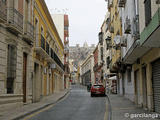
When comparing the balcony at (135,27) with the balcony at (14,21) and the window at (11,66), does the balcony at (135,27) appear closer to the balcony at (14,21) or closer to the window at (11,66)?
the balcony at (14,21)

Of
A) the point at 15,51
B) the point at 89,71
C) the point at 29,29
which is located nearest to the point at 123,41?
the point at 29,29

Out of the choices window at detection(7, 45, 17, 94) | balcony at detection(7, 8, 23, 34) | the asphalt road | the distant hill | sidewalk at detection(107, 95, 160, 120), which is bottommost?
the asphalt road

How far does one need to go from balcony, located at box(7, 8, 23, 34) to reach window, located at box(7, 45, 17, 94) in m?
0.97

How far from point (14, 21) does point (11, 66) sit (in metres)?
2.34

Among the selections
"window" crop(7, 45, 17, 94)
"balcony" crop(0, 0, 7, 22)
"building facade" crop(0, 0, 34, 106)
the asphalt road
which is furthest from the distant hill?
"balcony" crop(0, 0, 7, 22)

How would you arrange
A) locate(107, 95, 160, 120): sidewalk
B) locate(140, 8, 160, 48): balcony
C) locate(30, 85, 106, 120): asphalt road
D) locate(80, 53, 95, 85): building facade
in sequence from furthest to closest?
1. locate(80, 53, 95, 85): building facade
2. locate(30, 85, 106, 120): asphalt road
3. locate(107, 95, 160, 120): sidewalk
4. locate(140, 8, 160, 48): balcony

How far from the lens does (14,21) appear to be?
42.8 ft

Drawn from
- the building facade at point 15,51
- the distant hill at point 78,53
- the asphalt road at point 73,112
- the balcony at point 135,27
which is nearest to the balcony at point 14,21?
the building facade at point 15,51

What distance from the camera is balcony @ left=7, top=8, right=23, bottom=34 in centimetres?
1231

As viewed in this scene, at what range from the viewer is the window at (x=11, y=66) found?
1284 centimetres

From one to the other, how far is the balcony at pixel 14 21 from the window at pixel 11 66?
3.17 ft

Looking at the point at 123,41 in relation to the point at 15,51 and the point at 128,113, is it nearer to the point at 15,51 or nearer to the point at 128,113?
the point at 128,113

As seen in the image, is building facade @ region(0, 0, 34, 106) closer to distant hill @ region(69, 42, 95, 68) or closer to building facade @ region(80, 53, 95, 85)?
building facade @ region(80, 53, 95, 85)

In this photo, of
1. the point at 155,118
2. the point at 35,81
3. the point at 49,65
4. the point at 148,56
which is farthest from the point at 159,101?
the point at 49,65
